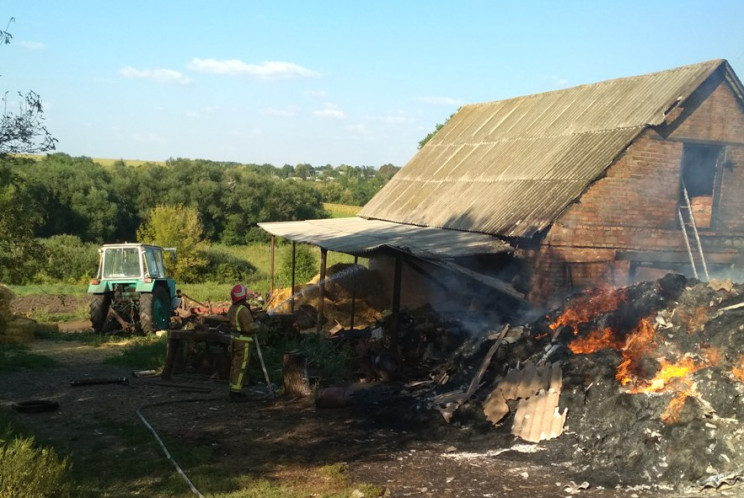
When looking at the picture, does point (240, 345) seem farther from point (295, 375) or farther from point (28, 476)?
point (28, 476)

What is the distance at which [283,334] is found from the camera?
1409 cm

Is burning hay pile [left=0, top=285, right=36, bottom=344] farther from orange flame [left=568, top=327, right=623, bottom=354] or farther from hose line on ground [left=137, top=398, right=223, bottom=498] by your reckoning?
orange flame [left=568, top=327, right=623, bottom=354]

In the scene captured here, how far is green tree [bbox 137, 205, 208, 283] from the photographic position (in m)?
35.9

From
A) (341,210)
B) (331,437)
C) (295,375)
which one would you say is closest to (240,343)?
(295,375)

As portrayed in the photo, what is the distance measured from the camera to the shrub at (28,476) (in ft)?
18.0

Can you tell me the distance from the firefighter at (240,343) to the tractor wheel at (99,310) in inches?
317

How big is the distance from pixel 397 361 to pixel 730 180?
8.78 metres

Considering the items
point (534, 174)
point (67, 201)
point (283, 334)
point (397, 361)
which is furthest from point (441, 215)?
point (67, 201)

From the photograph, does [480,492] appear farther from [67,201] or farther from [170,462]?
[67,201]

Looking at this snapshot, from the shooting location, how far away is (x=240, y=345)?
1038 cm

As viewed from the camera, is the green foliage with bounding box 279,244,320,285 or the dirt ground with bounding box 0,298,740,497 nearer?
the dirt ground with bounding box 0,298,740,497

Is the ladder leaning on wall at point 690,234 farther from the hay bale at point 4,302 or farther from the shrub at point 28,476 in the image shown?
the hay bale at point 4,302

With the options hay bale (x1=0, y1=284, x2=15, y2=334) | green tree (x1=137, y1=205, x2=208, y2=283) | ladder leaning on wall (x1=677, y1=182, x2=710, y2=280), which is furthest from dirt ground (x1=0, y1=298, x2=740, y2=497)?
green tree (x1=137, y1=205, x2=208, y2=283)

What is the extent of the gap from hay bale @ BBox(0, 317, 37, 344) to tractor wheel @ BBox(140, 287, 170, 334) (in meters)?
2.68
